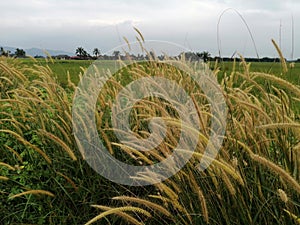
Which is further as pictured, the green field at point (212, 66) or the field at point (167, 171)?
the green field at point (212, 66)

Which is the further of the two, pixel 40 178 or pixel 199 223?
pixel 40 178

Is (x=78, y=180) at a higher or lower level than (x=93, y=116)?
lower

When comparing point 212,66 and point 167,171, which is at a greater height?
point 212,66

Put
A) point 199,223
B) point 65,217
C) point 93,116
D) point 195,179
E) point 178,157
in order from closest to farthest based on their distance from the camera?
point 199,223, point 195,179, point 178,157, point 65,217, point 93,116

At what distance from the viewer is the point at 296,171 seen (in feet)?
6.89

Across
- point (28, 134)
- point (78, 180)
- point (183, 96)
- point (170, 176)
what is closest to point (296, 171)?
point (170, 176)

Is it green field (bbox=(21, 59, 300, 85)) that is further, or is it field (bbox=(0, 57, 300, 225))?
green field (bbox=(21, 59, 300, 85))

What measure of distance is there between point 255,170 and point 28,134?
2218 mm

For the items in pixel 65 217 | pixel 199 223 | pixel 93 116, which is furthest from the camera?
pixel 93 116

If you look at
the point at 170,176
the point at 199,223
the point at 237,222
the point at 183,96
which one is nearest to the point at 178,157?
the point at 170,176

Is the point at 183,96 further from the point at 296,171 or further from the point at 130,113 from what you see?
the point at 296,171

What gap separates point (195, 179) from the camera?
7.84 ft

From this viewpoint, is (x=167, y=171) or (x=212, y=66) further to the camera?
(x=212, y=66)

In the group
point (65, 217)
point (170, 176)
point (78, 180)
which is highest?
point (170, 176)
